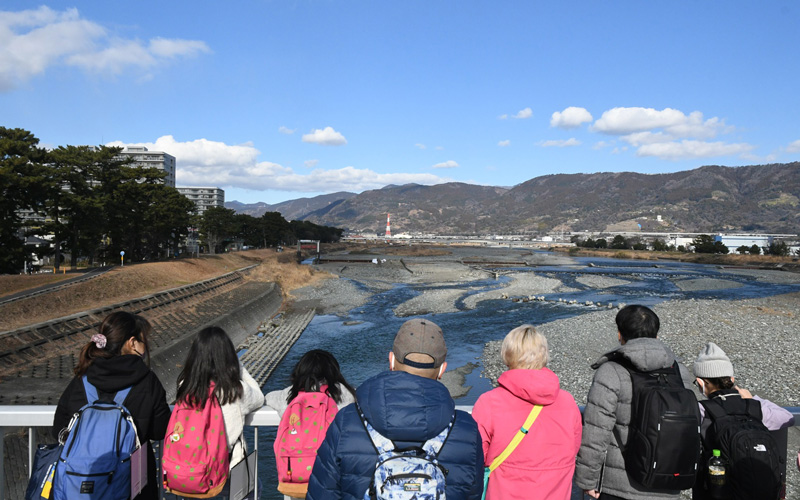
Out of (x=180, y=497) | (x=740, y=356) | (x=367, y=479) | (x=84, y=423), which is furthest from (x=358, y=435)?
(x=740, y=356)

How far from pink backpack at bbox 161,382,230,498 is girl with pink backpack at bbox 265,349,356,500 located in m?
0.29

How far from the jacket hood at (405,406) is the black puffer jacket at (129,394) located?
46.6 inches

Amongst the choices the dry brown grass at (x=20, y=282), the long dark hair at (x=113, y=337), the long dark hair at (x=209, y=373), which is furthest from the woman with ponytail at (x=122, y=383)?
the dry brown grass at (x=20, y=282)

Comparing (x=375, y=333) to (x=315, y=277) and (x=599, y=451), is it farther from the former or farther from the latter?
(x=315, y=277)

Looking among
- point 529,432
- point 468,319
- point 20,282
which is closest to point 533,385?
point 529,432

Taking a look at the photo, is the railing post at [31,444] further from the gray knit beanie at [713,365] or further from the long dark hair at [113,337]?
the gray knit beanie at [713,365]

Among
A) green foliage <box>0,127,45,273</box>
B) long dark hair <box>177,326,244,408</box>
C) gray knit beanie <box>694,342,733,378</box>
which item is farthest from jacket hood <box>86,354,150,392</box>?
green foliage <box>0,127,45,273</box>

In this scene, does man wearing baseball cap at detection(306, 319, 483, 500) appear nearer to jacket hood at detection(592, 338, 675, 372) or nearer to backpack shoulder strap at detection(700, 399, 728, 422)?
jacket hood at detection(592, 338, 675, 372)

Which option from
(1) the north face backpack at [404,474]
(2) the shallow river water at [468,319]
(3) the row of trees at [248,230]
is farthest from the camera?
(3) the row of trees at [248,230]

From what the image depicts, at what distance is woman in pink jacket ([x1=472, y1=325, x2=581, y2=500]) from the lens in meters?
2.22

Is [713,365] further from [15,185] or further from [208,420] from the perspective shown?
[15,185]

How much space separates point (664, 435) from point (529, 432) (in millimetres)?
610

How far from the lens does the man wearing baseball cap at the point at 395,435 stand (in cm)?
153

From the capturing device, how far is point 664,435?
225 cm
